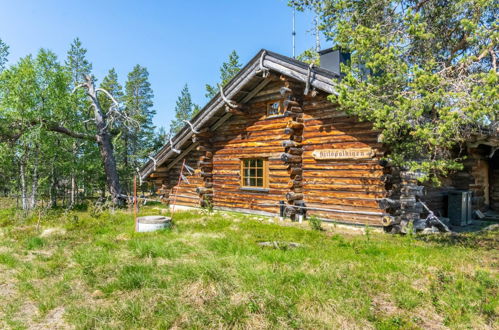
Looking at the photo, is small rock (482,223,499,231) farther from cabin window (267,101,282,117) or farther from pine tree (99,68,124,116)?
pine tree (99,68,124,116)

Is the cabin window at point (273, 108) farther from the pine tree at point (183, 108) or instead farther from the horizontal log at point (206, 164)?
the pine tree at point (183, 108)

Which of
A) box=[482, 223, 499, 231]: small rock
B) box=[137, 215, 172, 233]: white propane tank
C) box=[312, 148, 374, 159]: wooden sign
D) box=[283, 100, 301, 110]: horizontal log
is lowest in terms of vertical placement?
box=[482, 223, 499, 231]: small rock

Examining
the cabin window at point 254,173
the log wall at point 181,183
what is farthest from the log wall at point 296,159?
the log wall at point 181,183

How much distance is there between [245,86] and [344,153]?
5.02 m

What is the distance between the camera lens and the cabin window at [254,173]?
1293 centimetres

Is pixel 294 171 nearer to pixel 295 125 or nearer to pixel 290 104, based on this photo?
pixel 295 125

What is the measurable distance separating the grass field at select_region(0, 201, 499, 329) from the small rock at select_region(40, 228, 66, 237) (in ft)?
3.16

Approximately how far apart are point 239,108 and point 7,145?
37.6ft

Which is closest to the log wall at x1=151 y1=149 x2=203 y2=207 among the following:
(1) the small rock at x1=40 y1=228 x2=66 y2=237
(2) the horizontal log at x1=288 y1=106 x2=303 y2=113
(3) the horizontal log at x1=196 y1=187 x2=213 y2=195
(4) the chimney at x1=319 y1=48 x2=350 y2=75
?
(3) the horizontal log at x1=196 y1=187 x2=213 y2=195

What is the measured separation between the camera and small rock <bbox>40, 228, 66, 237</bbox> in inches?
365

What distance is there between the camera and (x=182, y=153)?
1627 centimetres

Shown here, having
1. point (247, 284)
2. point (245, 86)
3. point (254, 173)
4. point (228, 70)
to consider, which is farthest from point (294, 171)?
point (228, 70)

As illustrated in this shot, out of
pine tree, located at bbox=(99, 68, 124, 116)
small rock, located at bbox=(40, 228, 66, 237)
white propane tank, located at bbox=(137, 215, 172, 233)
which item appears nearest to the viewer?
small rock, located at bbox=(40, 228, 66, 237)

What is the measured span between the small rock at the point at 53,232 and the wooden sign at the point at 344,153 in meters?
8.48
